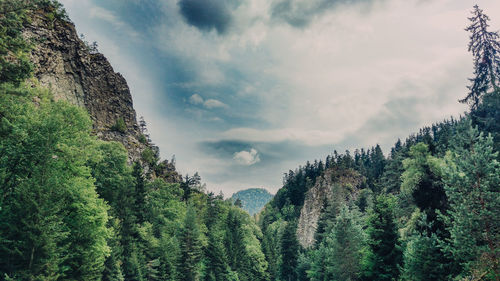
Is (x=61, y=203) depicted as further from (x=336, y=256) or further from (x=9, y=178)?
(x=336, y=256)

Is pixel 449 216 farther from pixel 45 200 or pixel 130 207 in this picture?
pixel 130 207

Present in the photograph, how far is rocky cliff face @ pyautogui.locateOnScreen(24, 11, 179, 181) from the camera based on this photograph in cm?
5753

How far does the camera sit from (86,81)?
7162 cm

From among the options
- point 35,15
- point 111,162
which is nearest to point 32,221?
point 111,162

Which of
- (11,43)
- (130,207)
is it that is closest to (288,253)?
(130,207)

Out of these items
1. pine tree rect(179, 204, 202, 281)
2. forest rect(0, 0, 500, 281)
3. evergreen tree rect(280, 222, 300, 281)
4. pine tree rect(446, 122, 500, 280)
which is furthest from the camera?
evergreen tree rect(280, 222, 300, 281)

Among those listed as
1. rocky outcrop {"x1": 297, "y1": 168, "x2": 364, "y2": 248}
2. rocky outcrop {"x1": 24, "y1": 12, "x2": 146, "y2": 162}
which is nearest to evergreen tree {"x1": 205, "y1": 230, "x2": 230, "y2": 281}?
rocky outcrop {"x1": 24, "y1": 12, "x2": 146, "y2": 162}

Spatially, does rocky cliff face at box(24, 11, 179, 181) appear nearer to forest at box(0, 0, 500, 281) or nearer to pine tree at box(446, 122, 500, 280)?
forest at box(0, 0, 500, 281)

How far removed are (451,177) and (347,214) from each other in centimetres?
1999

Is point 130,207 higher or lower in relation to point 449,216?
higher

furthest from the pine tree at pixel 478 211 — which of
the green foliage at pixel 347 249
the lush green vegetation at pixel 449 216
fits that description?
the green foliage at pixel 347 249

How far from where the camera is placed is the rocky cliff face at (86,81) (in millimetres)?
57531

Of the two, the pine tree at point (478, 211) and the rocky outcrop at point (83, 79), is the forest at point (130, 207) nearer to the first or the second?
the pine tree at point (478, 211)

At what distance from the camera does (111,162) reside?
37312 millimetres
